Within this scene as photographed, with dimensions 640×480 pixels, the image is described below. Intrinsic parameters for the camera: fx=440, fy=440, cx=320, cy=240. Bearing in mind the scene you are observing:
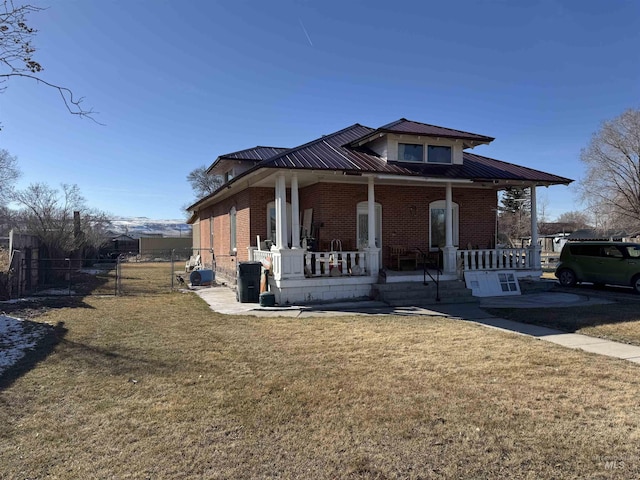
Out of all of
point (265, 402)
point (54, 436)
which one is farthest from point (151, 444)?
point (265, 402)

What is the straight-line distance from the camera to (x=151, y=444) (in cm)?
367

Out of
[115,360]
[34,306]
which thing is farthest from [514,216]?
[115,360]

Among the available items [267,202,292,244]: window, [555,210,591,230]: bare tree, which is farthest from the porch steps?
[555,210,591,230]: bare tree

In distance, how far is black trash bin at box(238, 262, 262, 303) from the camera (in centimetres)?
1202

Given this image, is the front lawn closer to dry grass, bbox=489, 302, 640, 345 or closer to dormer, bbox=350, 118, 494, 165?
dry grass, bbox=489, 302, 640, 345

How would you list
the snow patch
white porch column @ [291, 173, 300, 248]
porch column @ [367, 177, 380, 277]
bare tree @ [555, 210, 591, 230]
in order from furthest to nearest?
bare tree @ [555, 210, 591, 230]
porch column @ [367, 177, 380, 277]
white porch column @ [291, 173, 300, 248]
the snow patch

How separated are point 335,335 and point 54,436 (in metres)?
4.78

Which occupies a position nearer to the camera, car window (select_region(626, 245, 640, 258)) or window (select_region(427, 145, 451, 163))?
car window (select_region(626, 245, 640, 258))

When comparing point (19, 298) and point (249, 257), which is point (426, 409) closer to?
point (249, 257)

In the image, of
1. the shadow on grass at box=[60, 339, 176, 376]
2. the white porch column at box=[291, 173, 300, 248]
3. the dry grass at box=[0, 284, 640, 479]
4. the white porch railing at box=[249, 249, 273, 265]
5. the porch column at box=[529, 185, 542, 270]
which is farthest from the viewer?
the porch column at box=[529, 185, 542, 270]

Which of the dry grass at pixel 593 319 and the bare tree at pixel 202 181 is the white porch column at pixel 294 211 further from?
the bare tree at pixel 202 181

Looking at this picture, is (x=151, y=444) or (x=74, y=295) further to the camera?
(x=74, y=295)

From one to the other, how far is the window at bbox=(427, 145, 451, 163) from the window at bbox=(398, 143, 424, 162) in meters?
0.30

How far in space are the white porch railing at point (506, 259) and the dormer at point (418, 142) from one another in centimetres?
309
